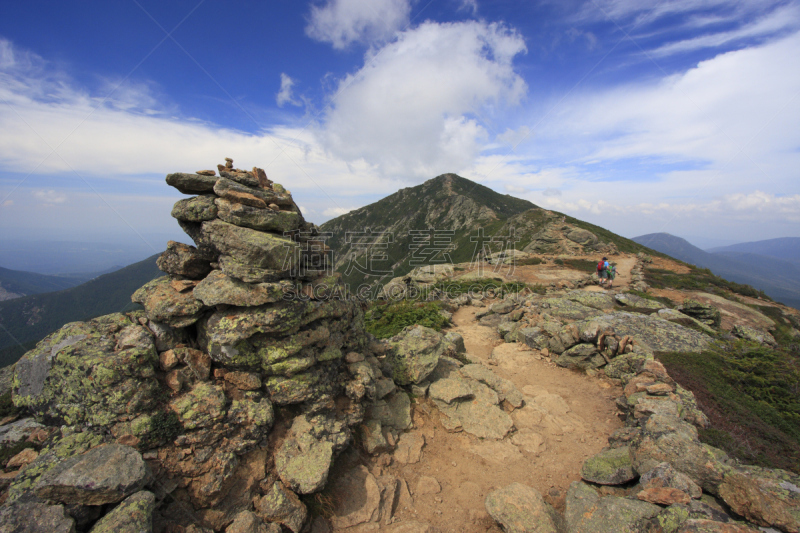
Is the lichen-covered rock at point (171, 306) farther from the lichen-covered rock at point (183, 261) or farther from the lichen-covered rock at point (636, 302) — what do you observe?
the lichen-covered rock at point (636, 302)

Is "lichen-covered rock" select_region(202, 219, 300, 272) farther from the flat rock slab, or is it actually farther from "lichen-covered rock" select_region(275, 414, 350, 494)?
the flat rock slab

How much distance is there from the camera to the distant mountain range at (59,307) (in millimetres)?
115312

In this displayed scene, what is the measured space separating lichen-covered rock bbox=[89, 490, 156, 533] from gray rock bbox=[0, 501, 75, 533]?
0.44 metres

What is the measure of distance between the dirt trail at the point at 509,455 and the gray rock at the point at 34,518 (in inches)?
210

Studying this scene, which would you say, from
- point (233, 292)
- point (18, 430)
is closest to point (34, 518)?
point (18, 430)

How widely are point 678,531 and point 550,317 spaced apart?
12.4m

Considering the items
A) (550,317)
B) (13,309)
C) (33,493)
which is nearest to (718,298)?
(550,317)

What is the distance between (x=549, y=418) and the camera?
1080cm

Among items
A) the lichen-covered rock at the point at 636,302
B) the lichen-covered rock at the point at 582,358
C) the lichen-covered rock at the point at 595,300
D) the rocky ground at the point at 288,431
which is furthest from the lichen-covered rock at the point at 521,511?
the lichen-covered rock at the point at 636,302

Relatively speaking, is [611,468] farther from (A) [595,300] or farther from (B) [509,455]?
(A) [595,300]

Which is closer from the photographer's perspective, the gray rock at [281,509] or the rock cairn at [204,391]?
the rock cairn at [204,391]

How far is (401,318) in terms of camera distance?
1966 cm

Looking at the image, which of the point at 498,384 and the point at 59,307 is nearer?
the point at 498,384

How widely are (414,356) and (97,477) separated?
823 cm
